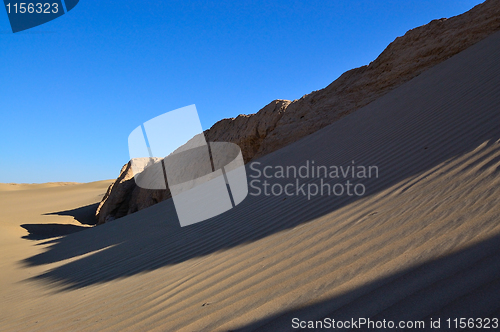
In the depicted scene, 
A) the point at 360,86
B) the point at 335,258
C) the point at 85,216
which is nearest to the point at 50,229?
the point at 85,216

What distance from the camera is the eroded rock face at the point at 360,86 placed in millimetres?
10602

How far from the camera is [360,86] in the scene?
478 inches

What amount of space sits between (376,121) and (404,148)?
2.62 meters

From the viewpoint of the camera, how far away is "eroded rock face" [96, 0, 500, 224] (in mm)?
10602

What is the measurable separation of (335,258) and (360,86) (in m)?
11.0

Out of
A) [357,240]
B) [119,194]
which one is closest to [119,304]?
[357,240]

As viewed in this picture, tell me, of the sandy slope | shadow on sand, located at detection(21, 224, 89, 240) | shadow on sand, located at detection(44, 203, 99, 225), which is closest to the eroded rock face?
shadow on sand, located at detection(21, 224, 89, 240)

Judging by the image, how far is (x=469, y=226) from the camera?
6.24ft

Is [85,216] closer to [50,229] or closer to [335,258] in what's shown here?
[50,229]

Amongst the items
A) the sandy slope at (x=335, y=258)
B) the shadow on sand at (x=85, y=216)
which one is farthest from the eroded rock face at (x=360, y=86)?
the sandy slope at (x=335, y=258)

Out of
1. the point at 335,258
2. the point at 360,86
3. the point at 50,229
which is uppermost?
the point at 360,86

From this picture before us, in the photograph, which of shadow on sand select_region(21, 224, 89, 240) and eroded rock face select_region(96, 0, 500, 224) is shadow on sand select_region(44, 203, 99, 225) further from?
shadow on sand select_region(21, 224, 89, 240)

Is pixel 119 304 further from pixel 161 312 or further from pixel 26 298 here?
pixel 26 298

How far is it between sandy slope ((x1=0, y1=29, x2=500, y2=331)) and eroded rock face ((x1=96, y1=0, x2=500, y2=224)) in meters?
5.60
